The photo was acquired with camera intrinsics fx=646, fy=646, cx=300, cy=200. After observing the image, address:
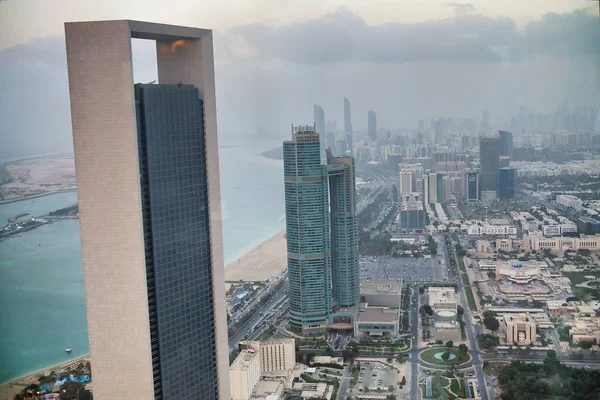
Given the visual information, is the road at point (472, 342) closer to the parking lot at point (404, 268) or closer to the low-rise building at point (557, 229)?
the parking lot at point (404, 268)

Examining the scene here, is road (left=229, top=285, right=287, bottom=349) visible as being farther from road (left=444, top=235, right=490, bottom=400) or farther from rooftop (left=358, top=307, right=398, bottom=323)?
road (left=444, top=235, right=490, bottom=400)

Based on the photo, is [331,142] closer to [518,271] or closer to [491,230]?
[491,230]

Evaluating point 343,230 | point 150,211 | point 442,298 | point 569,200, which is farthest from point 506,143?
point 150,211

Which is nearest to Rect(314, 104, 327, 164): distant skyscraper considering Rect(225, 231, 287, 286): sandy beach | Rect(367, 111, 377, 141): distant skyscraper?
Rect(367, 111, 377, 141): distant skyscraper

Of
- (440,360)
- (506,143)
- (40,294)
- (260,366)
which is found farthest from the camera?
(506,143)

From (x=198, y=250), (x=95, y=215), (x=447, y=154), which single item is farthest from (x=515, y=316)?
(x=95, y=215)

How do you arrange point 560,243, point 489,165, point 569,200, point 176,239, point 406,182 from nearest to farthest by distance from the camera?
point 176,239
point 569,200
point 560,243
point 489,165
point 406,182
